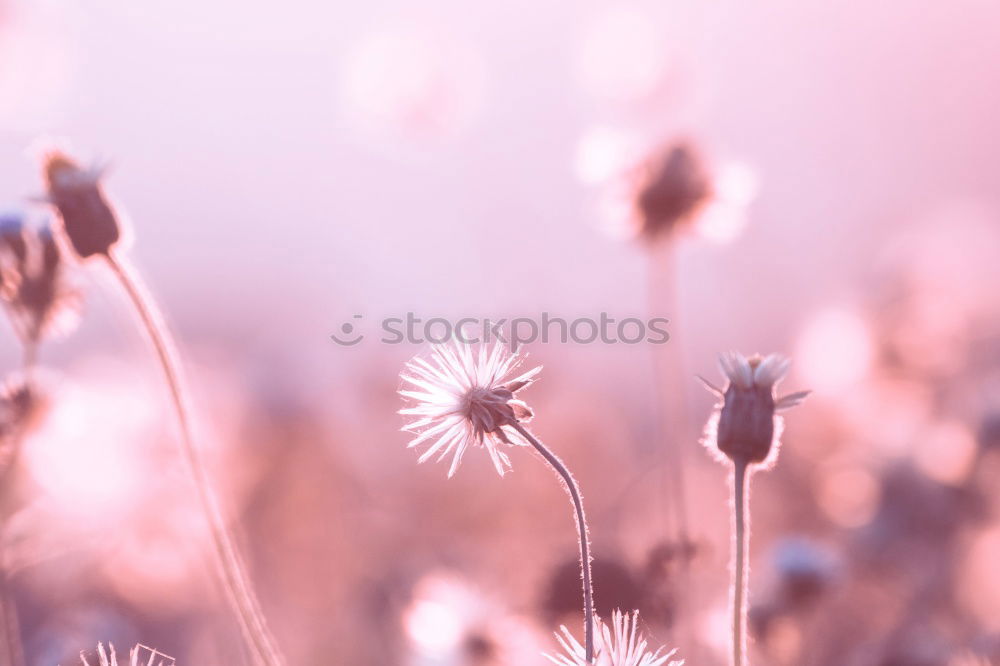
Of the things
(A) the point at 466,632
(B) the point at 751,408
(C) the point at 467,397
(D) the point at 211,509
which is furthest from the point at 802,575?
(D) the point at 211,509

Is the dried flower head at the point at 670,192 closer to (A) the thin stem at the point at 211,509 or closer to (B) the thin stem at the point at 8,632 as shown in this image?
(A) the thin stem at the point at 211,509

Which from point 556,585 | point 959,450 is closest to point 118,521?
point 556,585

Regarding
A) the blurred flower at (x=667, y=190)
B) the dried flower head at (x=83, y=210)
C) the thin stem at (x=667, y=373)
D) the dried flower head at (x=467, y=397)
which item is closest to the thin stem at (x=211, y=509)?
the dried flower head at (x=83, y=210)

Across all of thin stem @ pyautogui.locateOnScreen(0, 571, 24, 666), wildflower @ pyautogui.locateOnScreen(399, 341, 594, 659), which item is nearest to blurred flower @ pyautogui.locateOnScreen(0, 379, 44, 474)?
thin stem @ pyautogui.locateOnScreen(0, 571, 24, 666)

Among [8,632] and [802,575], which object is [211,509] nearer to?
[8,632]

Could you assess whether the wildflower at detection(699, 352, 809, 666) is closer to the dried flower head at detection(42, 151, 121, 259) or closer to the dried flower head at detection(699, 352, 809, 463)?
the dried flower head at detection(699, 352, 809, 463)

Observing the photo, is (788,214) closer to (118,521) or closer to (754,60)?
(754,60)
